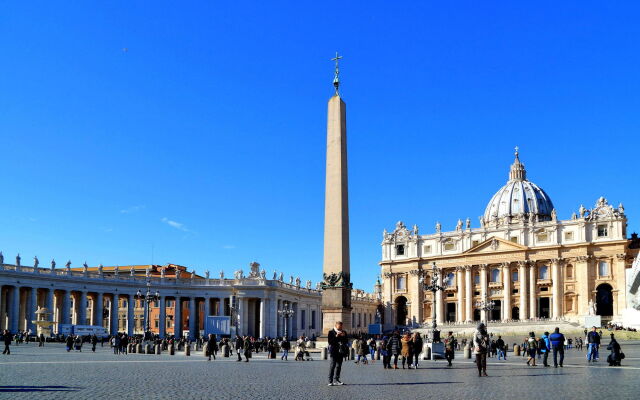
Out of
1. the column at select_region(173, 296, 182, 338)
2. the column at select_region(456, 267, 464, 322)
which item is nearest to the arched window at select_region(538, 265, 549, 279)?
the column at select_region(456, 267, 464, 322)

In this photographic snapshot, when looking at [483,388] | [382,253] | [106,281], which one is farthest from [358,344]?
[382,253]

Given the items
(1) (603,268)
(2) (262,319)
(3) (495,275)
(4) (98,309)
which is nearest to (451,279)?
(3) (495,275)

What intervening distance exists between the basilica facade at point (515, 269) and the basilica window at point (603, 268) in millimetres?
118

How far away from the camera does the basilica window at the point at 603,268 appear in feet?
295

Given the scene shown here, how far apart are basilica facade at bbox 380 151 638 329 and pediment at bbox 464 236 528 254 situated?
0.13m

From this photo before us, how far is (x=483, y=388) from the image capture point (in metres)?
13.9

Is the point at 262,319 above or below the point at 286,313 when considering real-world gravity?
below

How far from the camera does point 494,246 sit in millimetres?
98125

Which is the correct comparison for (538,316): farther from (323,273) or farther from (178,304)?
(323,273)

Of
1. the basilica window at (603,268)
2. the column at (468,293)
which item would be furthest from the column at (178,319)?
the basilica window at (603,268)

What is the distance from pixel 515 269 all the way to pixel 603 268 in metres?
11.5

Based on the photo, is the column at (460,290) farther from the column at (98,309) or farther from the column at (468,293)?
the column at (98,309)

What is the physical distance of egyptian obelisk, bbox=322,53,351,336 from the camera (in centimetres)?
2964

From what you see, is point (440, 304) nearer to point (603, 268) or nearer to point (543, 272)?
point (543, 272)
